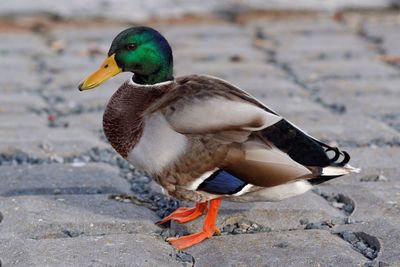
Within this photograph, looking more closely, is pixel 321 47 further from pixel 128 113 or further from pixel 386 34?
pixel 128 113

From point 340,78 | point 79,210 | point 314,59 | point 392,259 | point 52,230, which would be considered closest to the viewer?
point 392,259

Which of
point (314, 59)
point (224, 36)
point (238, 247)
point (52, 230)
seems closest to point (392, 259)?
point (238, 247)

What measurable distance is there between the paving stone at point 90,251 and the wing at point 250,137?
1.17 feet

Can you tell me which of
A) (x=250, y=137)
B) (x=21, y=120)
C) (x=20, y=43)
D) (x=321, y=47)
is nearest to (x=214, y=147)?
(x=250, y=137)

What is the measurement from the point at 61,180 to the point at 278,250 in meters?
1.21

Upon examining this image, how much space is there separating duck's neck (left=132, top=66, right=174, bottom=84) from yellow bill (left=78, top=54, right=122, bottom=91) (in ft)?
0.31

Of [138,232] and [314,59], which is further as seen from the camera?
[314,59]

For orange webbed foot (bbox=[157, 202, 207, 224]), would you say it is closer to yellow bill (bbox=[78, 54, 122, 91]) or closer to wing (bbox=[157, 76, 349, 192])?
wing (bbox=[157, 76, 349, 192])

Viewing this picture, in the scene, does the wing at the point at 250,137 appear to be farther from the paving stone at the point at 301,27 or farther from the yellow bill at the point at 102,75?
the paving stone at the point at 301,27

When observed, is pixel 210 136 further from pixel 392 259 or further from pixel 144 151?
pixel 392 259

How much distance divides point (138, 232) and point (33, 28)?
414 cm

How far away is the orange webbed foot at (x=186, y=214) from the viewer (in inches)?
140

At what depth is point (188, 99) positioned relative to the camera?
332 centimetres

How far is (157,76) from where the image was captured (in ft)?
11.5
